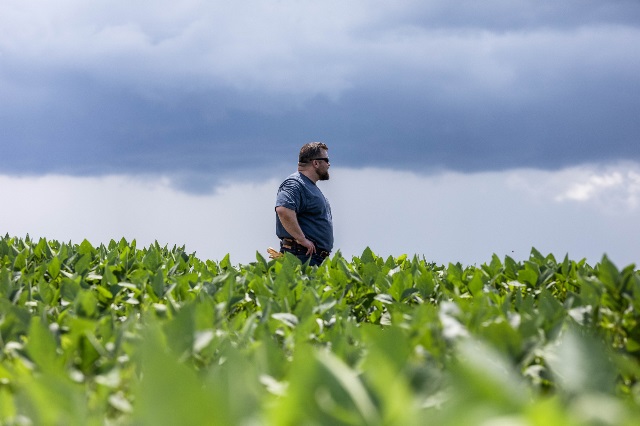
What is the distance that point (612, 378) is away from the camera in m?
1.51

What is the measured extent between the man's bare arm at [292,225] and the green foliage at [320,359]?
5138mm

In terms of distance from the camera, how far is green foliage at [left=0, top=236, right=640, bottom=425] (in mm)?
1129

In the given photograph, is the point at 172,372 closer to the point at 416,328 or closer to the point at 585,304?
the point at 416,328

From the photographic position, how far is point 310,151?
10.3 meters

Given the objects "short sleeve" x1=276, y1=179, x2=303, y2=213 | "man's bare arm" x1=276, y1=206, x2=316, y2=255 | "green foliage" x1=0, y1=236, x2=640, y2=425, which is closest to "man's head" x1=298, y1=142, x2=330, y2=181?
"short sleeve" x1=276, y1=179, x2=303, y2=213

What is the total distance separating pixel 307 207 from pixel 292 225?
51cm

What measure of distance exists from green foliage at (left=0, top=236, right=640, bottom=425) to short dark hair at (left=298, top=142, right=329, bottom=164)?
19.5ft

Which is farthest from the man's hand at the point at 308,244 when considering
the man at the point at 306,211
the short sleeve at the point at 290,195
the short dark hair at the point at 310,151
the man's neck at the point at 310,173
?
the short dark hair at the point at 310,151

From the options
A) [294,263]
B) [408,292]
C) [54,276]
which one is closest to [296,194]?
[294,263]

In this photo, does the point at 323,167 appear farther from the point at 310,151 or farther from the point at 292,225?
the point at 292,225

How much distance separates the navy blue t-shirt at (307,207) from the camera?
9.85 meters

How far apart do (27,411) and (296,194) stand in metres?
8.41

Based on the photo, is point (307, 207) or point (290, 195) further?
point (307, 207)

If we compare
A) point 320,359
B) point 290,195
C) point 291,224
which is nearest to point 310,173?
point 290,195
